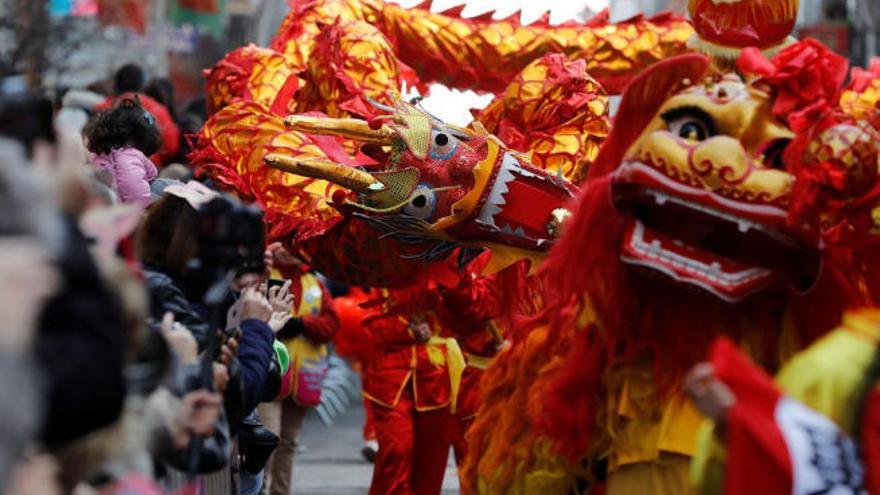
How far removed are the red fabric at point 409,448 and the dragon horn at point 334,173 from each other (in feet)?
6.43

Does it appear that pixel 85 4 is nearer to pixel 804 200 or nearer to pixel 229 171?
pixel 229 171

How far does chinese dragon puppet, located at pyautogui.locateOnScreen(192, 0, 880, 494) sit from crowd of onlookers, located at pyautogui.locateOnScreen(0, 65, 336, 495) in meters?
0.86

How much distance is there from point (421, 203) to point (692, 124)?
1720 mm

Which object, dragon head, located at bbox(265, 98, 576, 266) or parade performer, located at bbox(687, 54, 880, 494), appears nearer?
parade performer, located at bbox(687, 54, 880, 494)

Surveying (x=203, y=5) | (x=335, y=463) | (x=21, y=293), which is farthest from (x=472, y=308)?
(x=203, y=5)

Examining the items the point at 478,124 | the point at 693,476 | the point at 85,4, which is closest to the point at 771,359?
the point at 693,476

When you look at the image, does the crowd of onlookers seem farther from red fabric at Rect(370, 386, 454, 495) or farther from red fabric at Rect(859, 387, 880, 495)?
red fabric at Rect(370, 386, 454, 495)

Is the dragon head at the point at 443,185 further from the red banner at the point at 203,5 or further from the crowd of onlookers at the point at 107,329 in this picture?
the red banner at the point at 203,5

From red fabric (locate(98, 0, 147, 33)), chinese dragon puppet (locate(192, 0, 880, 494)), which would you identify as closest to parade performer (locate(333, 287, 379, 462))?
chinese dragon puppet (locate(192, 0, 880, 494))

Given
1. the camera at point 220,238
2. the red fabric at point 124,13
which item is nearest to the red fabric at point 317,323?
the camera at point 220,238

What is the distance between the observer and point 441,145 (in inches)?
262

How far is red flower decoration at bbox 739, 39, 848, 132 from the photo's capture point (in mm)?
4957

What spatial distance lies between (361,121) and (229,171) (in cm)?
82

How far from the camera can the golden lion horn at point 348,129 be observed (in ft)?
21.9
